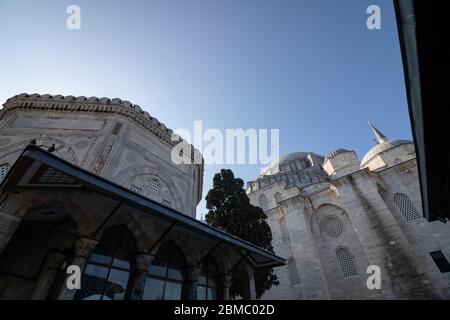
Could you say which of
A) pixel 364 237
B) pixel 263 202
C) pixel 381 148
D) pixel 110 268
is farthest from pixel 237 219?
pixel 381 148

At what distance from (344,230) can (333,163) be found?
9.37 metres

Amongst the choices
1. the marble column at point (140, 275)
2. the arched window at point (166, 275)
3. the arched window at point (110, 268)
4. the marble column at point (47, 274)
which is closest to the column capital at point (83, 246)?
the arched window at point (110, 268)

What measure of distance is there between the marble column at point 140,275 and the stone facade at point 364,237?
15423 millimetres

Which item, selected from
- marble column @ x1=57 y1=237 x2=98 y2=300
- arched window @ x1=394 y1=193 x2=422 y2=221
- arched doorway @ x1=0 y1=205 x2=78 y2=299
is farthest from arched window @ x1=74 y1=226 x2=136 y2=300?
arched window @ x1=394 y1=193 x2=422 y2=221

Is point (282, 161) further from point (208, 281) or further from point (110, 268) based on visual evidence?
point (110, 268)

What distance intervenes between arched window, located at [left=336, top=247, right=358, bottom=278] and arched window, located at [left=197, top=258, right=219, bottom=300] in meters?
14.0

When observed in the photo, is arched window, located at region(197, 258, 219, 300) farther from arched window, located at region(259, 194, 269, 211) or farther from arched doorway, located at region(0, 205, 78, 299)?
arched window, located at region(259, 194, 269, 211)

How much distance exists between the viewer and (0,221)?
490cm

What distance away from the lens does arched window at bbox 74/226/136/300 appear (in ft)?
19.3

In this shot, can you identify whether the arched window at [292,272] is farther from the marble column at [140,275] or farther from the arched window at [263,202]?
the marble column at [140,275]

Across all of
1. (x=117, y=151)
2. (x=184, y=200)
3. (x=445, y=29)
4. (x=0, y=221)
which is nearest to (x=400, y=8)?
(x=445, y=29)

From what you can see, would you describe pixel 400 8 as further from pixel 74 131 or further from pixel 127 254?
pixel 74 131

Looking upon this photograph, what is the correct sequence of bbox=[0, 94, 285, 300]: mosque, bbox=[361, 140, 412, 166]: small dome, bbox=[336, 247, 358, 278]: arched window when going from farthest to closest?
bbox=[361, 140, 412, 166]: small dome → bbox=[336, 247, 358, 278]: arched window → bbox=[0, 94, 285, 300]: mosque
